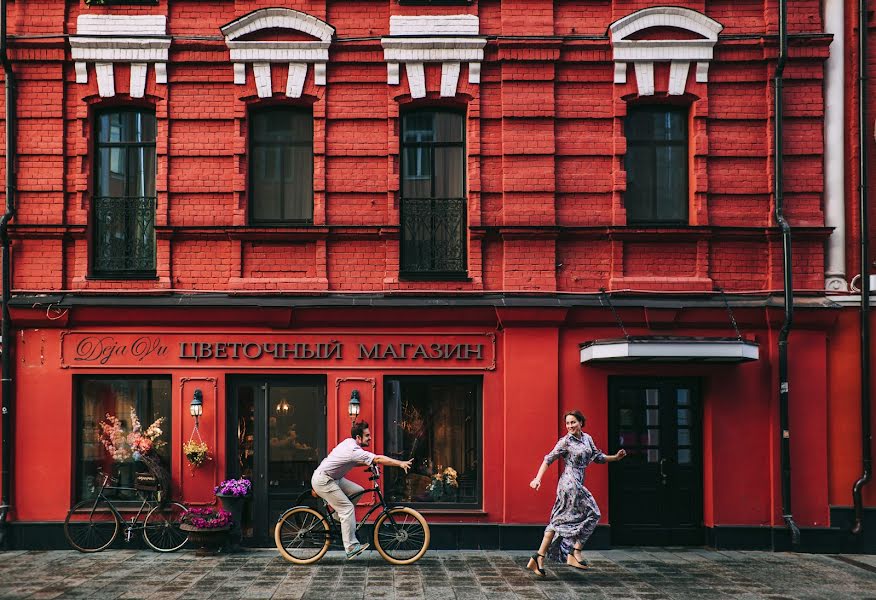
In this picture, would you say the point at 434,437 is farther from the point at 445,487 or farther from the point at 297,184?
the point at 297,184

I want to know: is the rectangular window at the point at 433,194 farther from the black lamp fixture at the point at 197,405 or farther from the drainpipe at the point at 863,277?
the drainpipe at the point at 863,277

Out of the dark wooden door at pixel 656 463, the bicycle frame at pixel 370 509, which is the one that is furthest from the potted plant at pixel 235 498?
the dark wooden door at pixel 656 463

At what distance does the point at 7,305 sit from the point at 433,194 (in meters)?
5.93

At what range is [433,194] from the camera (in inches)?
514

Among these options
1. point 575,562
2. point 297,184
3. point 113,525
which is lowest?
point 575,562

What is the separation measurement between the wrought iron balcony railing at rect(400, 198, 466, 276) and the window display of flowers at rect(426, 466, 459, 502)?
9.01 feet

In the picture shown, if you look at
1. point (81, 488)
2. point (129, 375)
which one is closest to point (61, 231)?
point (129, 375)

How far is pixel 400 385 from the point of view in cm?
1277

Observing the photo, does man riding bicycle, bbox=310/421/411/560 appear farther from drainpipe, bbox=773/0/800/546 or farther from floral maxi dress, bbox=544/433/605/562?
drainpipe, bbox=773/0/800/546

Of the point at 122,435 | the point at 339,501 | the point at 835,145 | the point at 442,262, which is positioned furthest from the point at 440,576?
the point at 835,145

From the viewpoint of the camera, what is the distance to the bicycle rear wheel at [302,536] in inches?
447

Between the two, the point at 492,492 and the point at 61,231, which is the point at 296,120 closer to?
the point at 61,231

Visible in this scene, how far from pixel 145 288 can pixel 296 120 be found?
3121 millimetres

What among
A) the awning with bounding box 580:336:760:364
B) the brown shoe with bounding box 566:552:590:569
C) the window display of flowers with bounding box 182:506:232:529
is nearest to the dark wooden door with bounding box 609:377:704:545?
the awning with bounding box 580:336:760:364
